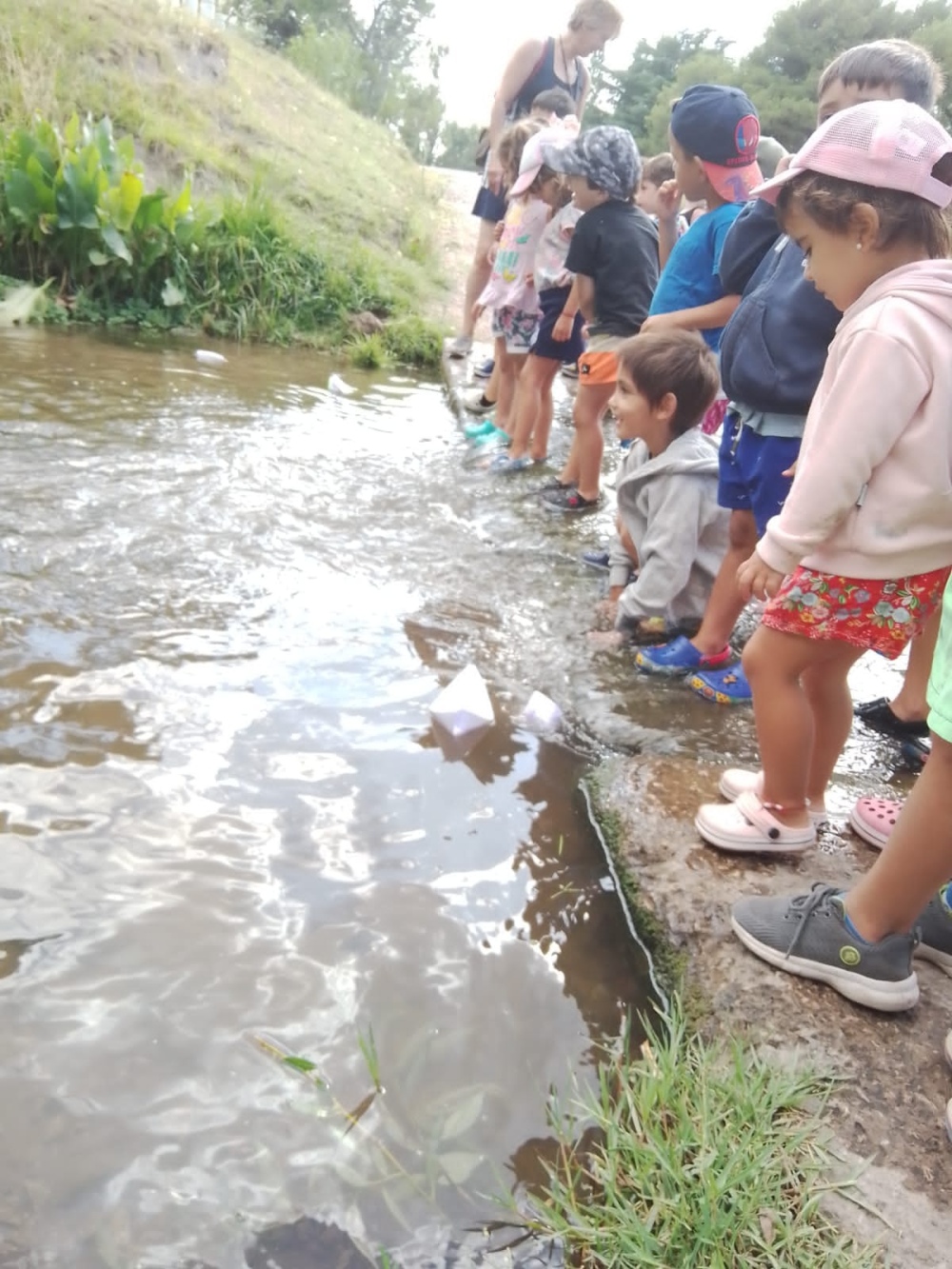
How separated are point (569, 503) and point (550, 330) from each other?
0.90 m

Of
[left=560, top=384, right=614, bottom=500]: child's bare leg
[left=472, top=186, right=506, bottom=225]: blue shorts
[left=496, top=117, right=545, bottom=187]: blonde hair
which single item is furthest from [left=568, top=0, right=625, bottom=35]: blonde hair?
[left=560, top=384, right=614, bottom=500]: child's bare leg

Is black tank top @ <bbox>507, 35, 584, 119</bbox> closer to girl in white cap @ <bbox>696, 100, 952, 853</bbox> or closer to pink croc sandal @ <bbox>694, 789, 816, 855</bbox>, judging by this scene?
girl in white cap @ <bbox>696, 100, 952, 853</bbox>

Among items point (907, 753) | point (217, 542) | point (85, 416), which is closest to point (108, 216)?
point (85, 416)

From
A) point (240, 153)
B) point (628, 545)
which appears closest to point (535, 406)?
point (628, 545)

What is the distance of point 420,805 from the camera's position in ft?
7.19

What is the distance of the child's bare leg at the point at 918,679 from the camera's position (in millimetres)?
2576

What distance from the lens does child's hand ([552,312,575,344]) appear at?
4418mm

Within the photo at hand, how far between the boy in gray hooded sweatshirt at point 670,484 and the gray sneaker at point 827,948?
1353mm

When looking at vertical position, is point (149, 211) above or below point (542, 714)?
above

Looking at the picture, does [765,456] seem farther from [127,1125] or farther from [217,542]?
[127,1125]

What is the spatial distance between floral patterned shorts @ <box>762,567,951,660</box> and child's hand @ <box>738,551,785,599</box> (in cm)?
3

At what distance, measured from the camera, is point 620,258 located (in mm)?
4082

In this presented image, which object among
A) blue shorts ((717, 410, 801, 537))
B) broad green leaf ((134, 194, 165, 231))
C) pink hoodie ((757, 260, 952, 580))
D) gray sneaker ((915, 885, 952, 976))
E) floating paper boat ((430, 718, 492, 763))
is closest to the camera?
pink hoodie ((757, 260, 952, 580))

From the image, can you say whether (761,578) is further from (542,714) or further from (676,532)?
(676,532)
